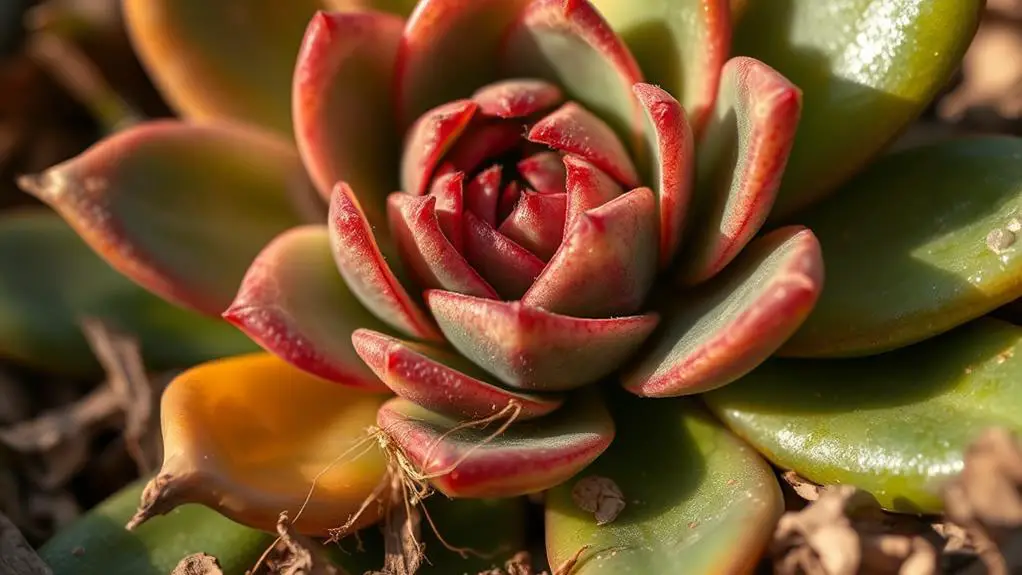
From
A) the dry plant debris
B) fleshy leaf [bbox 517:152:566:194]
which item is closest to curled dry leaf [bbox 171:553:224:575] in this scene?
the dry plant debris

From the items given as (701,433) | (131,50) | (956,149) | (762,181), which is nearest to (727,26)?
(762,181)

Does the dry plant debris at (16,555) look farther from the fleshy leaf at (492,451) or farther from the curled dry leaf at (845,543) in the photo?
the curled dry leaf at (845,543)

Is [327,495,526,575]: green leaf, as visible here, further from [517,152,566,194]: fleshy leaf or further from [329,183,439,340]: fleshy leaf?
[517,152,566,194]: fleshy leaf

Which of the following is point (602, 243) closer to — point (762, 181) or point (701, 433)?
point (762, 181)

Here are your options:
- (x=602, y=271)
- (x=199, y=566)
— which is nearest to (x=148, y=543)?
(x=199, y=566)

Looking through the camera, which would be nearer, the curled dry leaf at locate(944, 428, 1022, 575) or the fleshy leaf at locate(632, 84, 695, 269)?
the curled dry leaf at locate(944, 428, 1022, 575)
